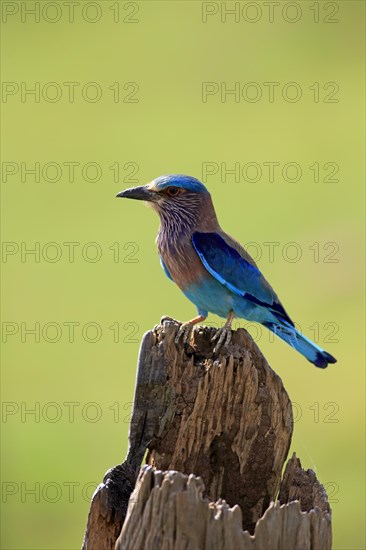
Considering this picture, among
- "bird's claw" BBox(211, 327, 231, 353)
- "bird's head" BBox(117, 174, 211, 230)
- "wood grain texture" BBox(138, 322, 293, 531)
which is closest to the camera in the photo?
"wood grain texture" BBox(138, 322, 293, 531)

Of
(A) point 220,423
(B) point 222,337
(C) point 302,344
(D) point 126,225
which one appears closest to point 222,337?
(B) point 222,337

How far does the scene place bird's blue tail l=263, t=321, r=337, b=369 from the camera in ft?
24.2

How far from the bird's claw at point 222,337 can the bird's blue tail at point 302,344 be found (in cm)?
142

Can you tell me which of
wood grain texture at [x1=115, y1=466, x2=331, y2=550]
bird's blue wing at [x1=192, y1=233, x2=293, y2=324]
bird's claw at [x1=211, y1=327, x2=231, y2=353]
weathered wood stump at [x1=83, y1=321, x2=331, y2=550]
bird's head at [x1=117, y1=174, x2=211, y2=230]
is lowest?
wood grain texture at [x1=115, y1=466, x2=331, y2=550]

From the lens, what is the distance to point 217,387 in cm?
547

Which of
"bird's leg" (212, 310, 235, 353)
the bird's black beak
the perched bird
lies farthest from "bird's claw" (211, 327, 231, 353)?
the bird's black beak

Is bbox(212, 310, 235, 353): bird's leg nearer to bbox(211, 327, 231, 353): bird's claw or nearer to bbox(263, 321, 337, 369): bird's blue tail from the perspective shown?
bbox(211, 327, 231, 353): bird's claw

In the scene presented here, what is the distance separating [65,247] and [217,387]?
12643mm

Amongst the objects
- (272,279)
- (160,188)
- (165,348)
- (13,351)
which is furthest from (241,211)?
(165,348)

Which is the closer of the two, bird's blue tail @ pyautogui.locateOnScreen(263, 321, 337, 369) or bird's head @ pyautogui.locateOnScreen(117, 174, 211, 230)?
bird's blue tail @ pyautogui.locateOnScreen(263, 321, 337, 369)

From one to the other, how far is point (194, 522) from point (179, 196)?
332cm

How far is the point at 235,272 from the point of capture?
23.9 feet

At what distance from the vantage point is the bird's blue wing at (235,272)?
7.25 metres

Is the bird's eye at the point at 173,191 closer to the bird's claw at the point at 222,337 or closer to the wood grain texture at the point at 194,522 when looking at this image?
the bird's claw at the point at 222,337
